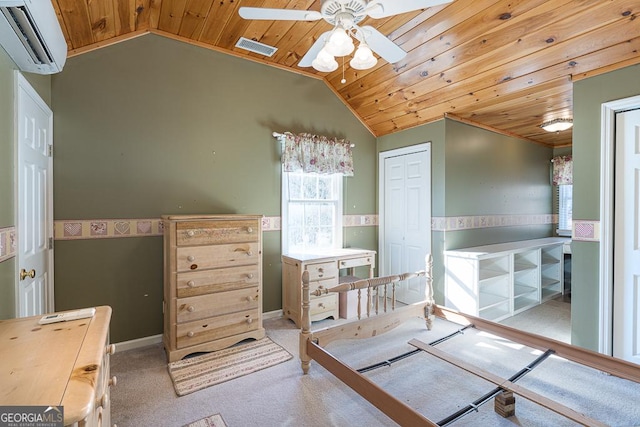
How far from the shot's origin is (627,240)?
248 cm

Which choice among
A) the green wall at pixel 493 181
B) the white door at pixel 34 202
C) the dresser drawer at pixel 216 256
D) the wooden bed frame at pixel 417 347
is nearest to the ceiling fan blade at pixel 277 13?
the white door at pixel 34 202

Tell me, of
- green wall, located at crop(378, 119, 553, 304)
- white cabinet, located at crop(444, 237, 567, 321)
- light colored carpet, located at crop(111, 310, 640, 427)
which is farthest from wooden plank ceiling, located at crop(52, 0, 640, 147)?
light colored carpet, located at crop(111, 310, 640, 427)

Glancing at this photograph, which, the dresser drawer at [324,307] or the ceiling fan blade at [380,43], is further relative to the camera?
the dresser drawer at [324,307]

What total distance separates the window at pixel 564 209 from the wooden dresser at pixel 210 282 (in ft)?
17.9

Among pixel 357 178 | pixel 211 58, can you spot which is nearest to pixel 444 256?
pixel 357 178

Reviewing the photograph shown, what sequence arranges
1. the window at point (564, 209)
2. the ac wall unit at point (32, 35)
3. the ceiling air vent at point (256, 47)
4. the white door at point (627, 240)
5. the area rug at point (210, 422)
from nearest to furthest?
the ac wall unit at point (32, 35) → the area rug at point (210, 422) → the white door at point (627, 240) → the ceiling air vent at point (256, 47) → the window at point (564, 209)

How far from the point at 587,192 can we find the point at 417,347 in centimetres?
197

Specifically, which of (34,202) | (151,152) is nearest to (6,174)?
(34,202)

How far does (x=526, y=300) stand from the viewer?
4340mm

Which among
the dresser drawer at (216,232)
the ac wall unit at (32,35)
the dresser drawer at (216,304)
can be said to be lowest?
the dresser drawer at (216,304)

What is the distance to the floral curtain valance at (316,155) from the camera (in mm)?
3646

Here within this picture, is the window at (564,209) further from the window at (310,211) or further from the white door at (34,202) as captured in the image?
the white door at (34,202)

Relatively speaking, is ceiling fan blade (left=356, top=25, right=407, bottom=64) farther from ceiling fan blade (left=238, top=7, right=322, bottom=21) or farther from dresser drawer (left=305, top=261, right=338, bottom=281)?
dresser drawer (left=305, top=261, right=338, bottom=281)

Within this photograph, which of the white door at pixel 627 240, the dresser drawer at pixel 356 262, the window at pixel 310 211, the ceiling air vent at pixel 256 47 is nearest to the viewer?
the white door at pixel 627 240
